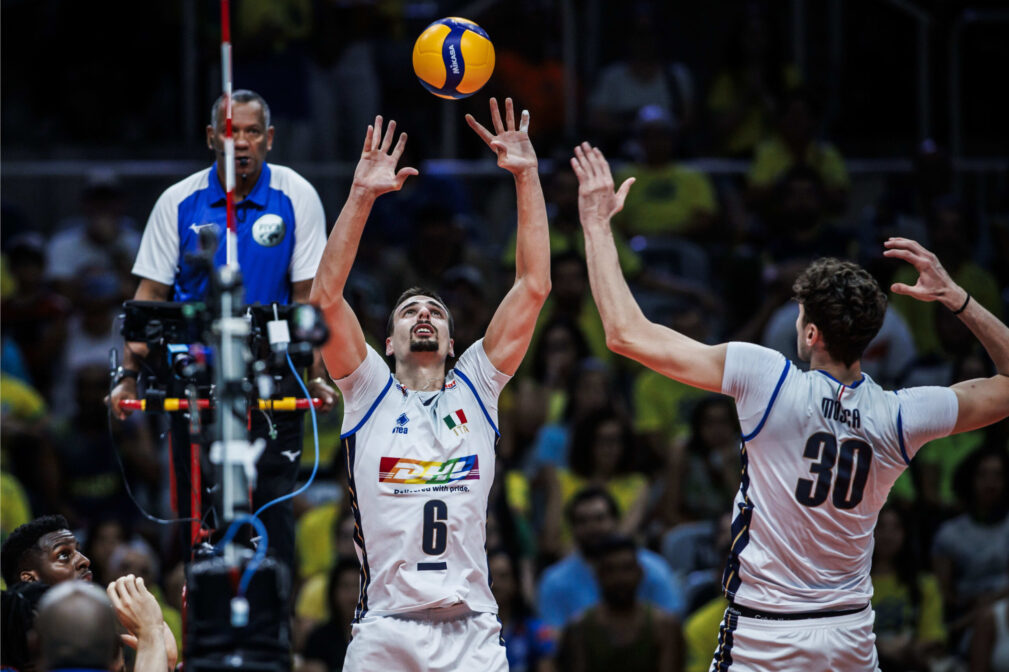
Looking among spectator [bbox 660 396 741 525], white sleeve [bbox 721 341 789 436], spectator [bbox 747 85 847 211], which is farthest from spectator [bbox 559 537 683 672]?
spectator [bbox 747 85 847 211]

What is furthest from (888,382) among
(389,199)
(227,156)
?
(227,156)

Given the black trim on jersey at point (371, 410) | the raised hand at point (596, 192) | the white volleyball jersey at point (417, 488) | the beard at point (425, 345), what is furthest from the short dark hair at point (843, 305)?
the black trim on jersey at point (371, 410)

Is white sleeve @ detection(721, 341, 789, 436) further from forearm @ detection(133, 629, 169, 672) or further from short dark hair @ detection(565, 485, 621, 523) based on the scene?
short dark hair @ detection(565, 485, 621, 523)

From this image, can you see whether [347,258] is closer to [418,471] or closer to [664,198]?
[418,471]

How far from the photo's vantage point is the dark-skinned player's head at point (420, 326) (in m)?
6.87

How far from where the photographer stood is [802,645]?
240 inches

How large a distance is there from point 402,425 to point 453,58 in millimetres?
2050

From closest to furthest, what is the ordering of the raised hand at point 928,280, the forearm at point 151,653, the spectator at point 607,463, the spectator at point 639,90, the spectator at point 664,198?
the forearm at point 151,653, the raised hand at point 928,280, the spectator at point 607,463, the spectator at point 664,198, the spectator at point 639,90

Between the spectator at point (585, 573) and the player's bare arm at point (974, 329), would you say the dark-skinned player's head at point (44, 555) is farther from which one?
the spectator at point (585, 573)

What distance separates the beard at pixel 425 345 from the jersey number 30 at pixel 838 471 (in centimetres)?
185

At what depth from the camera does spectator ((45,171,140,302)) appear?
40.2ft

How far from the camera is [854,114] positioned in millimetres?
14227

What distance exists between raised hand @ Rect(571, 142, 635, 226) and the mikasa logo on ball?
1712 millimetres

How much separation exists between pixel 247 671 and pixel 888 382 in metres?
7.72
